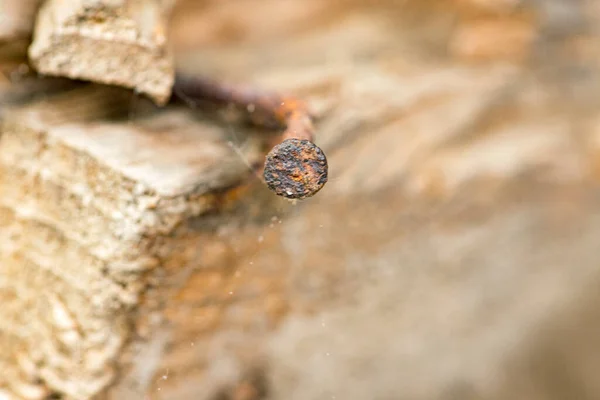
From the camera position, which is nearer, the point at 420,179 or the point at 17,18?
the point at 17,18

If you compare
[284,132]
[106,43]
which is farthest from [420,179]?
[106,43]

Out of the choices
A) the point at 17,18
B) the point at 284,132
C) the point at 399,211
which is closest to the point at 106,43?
the point at 17,18

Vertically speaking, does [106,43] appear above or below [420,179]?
above

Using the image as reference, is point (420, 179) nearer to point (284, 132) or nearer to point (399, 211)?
point (399, 211)

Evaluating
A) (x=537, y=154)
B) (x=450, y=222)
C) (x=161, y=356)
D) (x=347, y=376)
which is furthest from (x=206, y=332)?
(x=537, y=154)

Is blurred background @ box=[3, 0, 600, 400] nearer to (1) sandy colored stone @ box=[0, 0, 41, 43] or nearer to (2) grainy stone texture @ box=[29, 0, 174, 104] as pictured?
(2) grainy stone texture @ box=[29, 0, 174, 104]

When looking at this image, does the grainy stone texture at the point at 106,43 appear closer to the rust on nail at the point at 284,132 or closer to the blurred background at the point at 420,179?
the rust on nail at the point at 284,132
